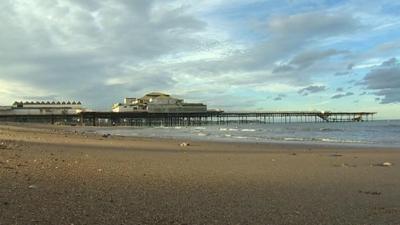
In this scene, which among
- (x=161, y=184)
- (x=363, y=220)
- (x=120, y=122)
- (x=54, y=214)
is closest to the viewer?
(x=54, y=214)

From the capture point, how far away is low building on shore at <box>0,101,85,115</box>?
150 metres

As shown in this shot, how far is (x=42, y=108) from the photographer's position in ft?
510

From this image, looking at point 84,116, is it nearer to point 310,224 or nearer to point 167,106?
point 167,106

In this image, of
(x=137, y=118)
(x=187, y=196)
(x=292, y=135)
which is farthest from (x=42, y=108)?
(x=187, y=196)

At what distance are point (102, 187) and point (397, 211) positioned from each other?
5047 millimetres

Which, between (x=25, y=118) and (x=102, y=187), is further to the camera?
(x=25, y=118)

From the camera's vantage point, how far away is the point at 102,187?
28.0ft

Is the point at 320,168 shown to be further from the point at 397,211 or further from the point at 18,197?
the point at 18,197

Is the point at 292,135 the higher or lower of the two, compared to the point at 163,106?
lower

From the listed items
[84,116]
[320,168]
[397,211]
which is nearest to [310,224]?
[397,211]

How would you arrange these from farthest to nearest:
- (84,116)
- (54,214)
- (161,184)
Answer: (84,116)
(161,184)
(54,214)

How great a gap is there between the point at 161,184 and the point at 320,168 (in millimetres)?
6391

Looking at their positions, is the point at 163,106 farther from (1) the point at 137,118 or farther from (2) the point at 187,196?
(2) the point at 187,196

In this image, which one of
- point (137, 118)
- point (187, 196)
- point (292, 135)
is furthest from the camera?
point (137, 118)
